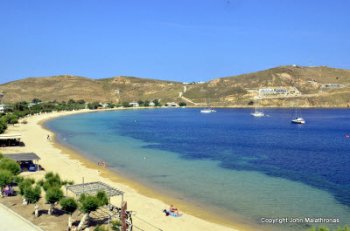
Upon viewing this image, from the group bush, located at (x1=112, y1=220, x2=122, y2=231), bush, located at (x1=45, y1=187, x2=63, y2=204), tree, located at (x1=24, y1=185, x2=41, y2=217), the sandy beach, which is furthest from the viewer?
the sandy beach

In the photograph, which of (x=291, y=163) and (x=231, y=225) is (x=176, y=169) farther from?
(x=231, y=225)

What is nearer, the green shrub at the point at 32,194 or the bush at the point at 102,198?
the bush at the point at 102,198

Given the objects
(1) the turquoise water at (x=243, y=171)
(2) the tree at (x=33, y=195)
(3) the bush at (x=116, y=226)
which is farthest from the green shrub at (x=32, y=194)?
(1) the turquoise water at (x=243, y=171)

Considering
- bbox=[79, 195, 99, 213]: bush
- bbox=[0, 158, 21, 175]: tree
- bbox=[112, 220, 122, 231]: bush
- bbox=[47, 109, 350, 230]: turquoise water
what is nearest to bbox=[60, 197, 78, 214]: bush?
bbox=[79, 195, 99, 213]: bush

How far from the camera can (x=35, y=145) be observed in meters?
70.6

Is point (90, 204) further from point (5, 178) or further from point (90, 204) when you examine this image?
point (5, 178)

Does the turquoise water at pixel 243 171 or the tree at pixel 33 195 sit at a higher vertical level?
the tree at pixel 33 195

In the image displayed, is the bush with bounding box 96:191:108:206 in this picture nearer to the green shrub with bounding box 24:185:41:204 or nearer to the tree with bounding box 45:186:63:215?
the tree with bounding box 45:186:63:215

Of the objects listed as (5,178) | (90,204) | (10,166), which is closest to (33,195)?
(5,178)

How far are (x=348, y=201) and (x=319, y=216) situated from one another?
6022mm

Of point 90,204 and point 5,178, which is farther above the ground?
point 5,178

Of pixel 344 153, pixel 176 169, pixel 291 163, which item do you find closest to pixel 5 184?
pixel 176 169

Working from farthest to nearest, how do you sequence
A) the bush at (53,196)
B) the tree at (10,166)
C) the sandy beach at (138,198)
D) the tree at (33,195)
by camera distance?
the tree at (10,166), the sandy beach at (138,198), the tree at (33,195), the bush at (53,196)

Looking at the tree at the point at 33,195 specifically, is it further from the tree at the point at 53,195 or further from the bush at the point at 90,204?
the bush at the point at 90,204
